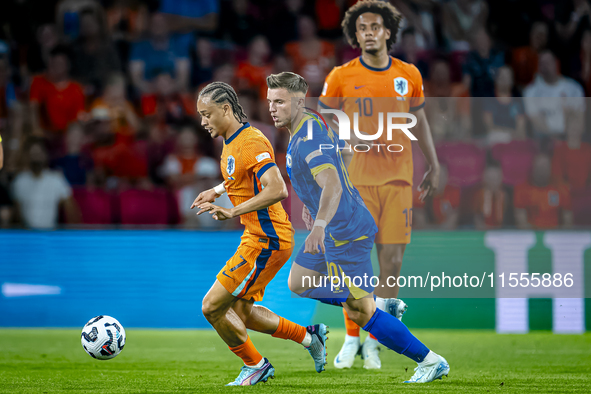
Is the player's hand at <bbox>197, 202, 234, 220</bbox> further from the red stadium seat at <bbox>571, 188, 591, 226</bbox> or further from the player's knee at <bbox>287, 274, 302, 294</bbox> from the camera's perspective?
the red stadium seat at <bbox>571, 188, 591, 226</bbox>

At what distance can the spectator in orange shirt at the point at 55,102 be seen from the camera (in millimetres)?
8727

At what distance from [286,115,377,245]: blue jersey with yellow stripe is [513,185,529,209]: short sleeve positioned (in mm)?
2821

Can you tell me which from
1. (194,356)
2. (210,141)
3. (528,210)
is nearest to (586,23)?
(528,210)

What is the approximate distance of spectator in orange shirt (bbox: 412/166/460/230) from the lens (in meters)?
6.37

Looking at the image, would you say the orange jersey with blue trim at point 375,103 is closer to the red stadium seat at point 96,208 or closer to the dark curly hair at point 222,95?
the dark curly hair at point 222,95

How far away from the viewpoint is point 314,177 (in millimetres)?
4270

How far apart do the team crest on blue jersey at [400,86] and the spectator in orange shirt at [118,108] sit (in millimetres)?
3996

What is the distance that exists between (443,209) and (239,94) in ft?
9.64

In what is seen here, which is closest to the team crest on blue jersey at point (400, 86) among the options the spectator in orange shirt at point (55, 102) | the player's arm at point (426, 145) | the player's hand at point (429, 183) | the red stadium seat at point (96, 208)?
the player's arm at point (426, 145)

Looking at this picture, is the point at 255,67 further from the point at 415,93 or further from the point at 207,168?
the point at 415,93

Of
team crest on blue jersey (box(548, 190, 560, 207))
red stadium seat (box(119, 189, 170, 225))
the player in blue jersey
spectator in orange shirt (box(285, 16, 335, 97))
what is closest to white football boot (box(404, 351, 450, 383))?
the player in blue jersey

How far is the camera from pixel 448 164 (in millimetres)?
6797

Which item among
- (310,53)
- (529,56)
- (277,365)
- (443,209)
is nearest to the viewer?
(277,365)

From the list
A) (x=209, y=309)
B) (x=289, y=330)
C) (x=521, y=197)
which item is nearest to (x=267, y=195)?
(x=209, y=309)
